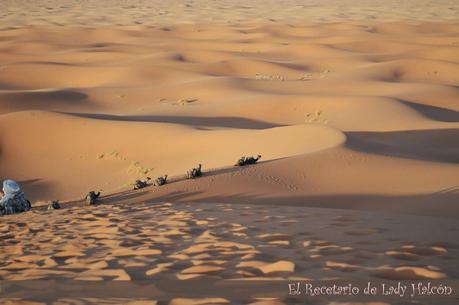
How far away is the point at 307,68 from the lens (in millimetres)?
22016

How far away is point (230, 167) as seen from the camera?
7.45 meters

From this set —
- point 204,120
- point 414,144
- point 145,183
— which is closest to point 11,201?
point 145,183

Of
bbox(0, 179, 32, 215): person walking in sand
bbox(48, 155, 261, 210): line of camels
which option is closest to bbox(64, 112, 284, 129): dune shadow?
bbox(48, 155, 261, 210): line of camels

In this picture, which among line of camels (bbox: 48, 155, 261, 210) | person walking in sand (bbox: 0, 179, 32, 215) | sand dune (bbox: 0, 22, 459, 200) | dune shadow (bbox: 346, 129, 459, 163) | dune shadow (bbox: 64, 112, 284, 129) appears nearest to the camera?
person walking in sand (bbox: 0, 179, 32, 215)

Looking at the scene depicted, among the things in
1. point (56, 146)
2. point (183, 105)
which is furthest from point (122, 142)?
point (183, 105)

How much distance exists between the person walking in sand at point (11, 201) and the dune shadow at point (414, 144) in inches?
171

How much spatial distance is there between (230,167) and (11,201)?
2.65 m

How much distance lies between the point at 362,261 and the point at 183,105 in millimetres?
11512

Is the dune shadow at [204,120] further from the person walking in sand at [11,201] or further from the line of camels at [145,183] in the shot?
the person walking in sand at [11,201]

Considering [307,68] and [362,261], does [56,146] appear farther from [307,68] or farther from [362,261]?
[307,68]

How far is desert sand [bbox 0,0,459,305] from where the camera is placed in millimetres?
4023

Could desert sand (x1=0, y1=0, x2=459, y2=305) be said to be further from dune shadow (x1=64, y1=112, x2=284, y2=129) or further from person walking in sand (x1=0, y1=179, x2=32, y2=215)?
person walking in sand (x1=0, y1=179, x2=32, y2=215)

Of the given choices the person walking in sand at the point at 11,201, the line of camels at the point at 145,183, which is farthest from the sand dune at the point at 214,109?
the person walking in sand at the point at 11,201

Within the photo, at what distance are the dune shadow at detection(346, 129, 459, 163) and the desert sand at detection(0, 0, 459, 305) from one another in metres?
0.05
